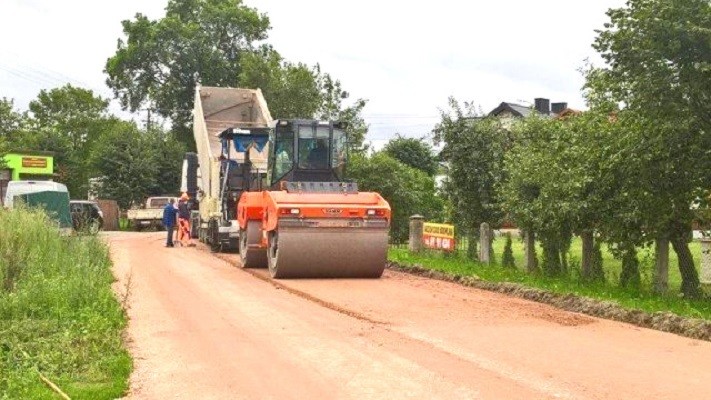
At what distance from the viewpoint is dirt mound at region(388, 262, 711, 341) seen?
1154 centimetres

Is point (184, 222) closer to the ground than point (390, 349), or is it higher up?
higher up

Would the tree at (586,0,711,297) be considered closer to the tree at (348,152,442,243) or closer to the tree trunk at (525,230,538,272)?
the tree trunk at (525,230,538,272)

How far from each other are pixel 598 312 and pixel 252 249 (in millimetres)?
9548

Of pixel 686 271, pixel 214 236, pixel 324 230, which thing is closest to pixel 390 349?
pixel 686 271

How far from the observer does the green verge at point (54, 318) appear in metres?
8.36

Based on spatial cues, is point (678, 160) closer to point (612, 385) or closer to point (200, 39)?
point (612, 385)

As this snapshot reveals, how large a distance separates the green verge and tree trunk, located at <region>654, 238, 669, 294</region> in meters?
8.51

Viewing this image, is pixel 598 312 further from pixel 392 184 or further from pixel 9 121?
pixel 9 121

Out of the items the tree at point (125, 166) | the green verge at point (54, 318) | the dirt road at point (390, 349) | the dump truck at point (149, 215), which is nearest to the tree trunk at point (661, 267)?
the dirt road at point (390, 349)

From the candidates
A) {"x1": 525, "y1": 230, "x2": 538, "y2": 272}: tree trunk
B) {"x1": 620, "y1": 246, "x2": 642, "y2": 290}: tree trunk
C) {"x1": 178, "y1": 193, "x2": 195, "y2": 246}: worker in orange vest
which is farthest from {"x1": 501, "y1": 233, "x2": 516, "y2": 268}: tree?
{"x1": 178, "y1": 193, "x2": 195, "y2": 246}: worker in orange vest

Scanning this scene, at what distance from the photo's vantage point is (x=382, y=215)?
1823 centimetres

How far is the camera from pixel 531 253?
19328mm

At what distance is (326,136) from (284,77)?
28362mm

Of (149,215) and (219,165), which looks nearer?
(219,165)
